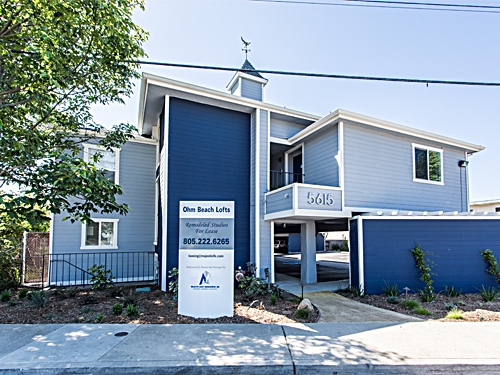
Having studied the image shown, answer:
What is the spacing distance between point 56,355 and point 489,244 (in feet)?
35.4

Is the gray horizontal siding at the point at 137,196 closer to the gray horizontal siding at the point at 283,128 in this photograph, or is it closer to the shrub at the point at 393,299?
the gray horizontal siding at the point at 283,128

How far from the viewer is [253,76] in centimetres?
1162

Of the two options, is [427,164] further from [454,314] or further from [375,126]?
[454,314]

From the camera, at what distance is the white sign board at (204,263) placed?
6.39 metres

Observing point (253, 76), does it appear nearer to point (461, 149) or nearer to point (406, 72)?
point (406, 72)

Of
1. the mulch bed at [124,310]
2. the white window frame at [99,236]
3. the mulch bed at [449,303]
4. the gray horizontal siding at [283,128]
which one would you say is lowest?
the mulch bed at [449,303]

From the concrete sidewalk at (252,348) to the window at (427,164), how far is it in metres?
6.42

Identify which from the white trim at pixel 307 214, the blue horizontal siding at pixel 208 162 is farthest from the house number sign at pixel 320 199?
the blue horizontal siding at pixel 208 162

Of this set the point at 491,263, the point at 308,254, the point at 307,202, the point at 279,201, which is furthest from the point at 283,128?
the point at 491,263

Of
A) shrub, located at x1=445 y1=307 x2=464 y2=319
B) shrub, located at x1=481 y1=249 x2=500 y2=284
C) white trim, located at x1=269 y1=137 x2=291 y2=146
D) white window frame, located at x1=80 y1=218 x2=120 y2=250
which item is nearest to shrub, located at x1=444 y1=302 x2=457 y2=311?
shrub, located at x1=445 y1=307 x2=464 y2=319

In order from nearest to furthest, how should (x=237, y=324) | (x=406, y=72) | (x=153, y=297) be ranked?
(x=237, y=324) → (x=406, y=72) → (x=153, y=297)

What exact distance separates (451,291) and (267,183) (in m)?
Result: 6.04

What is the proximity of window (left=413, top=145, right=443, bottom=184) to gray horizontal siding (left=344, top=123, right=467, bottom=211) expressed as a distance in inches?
8.0

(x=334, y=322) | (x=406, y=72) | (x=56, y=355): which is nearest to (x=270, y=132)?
(x=406, y=72)
